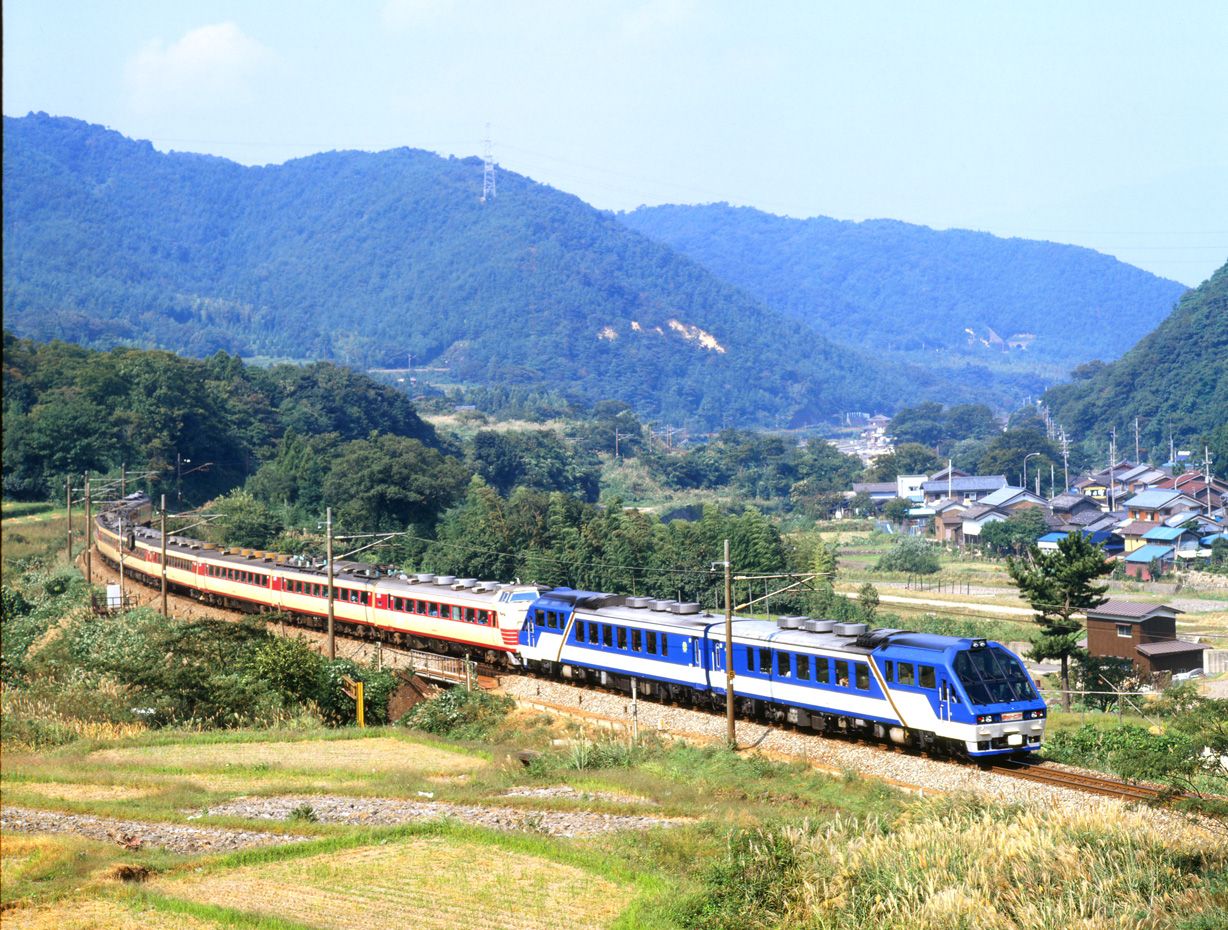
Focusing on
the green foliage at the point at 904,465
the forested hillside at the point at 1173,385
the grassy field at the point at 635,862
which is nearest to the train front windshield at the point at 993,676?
the grassy field at the point at 635,862

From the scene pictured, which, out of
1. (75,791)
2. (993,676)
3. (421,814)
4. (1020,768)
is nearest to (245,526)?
(75,791)

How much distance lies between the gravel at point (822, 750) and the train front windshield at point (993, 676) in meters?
1.34

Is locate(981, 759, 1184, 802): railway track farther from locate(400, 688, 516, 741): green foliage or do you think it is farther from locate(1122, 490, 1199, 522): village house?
locate(1122, 490, 1199, 522): village house

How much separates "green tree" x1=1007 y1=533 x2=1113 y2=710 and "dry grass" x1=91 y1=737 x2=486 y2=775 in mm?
21824

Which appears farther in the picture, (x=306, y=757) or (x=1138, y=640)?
(x=1138, y=640)

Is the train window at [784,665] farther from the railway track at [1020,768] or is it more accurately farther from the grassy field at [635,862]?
the grassy field at [635,862]

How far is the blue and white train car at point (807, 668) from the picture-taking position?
73.5 ft

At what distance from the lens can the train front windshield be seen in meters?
22.3

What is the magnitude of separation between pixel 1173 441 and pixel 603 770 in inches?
5321

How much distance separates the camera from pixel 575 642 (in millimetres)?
33562

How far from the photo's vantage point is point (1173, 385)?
154500mm

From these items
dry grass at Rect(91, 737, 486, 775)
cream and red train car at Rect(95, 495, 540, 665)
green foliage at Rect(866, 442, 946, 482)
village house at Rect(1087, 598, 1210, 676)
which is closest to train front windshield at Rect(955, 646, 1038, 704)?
dry grass at Rect(91, 737, 486, 775)

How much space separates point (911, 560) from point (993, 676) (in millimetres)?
63489

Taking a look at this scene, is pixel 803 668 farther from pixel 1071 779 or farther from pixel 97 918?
pixel 97 918
